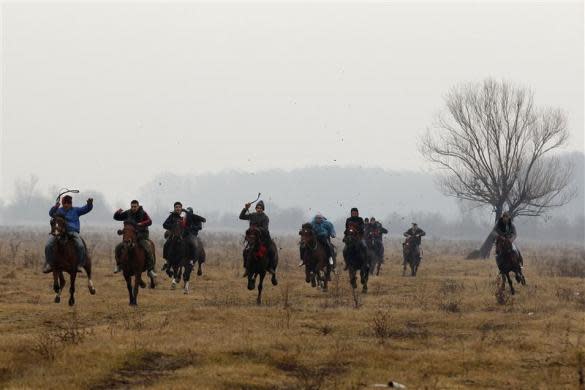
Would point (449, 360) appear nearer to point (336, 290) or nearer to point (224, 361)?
point (224, 361)

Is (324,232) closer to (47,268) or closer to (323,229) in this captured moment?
(323,229)

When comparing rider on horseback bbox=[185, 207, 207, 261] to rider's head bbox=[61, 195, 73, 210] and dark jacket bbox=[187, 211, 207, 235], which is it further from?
rider's head bbox=[61, 195, 73, 210]

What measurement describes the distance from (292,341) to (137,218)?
7.53 m

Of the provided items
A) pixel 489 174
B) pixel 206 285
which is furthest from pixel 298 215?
pixel 206 285

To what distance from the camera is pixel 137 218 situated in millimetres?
19438

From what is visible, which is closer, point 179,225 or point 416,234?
point 179,225

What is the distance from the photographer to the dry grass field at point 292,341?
1102 centimetres

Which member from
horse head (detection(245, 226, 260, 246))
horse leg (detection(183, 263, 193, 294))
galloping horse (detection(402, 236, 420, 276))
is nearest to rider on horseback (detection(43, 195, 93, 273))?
horse head (detection(245, 226, 260, 246))

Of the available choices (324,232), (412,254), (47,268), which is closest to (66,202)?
(47,268)

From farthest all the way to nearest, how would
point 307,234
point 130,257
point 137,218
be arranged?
point 307,234 → point 137,218 → point 130,257

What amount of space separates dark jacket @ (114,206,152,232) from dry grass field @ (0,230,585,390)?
1.80 meters

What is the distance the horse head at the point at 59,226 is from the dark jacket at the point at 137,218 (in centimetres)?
135

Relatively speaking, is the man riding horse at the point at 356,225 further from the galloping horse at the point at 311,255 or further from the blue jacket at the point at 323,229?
the blue jacket at the point at 323,229

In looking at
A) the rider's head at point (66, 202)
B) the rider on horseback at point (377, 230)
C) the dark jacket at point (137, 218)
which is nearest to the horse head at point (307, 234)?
the dark jacket at point (137, 218)
